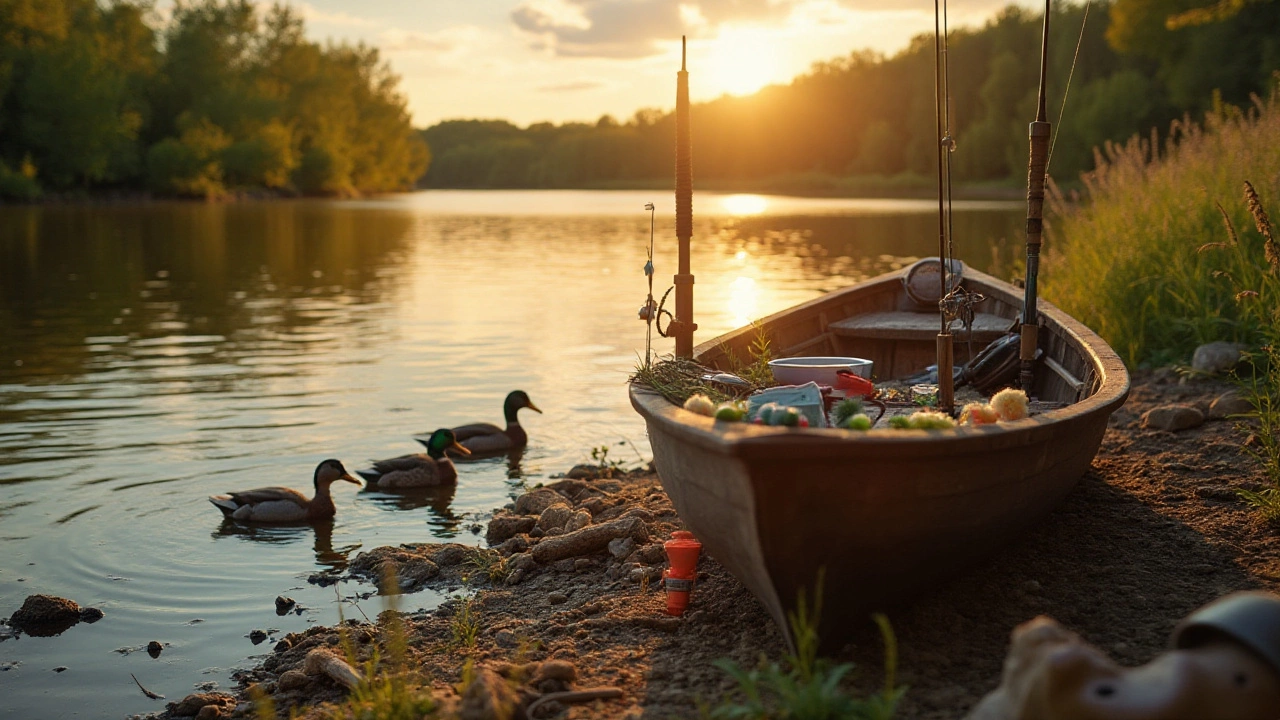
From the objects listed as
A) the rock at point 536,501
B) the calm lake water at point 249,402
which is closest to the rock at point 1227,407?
the calm lake water at point 249,402

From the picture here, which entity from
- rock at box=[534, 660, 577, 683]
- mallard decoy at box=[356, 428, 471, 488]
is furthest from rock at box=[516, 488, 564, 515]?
rock at box=[534, 660, 577, 683]

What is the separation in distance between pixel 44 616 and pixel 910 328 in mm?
6266

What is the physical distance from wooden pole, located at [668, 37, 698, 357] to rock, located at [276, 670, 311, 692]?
2.58 meters

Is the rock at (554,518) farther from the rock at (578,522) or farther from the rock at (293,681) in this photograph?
the rock at (293,681)

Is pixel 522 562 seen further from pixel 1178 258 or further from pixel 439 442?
pixel 1178 258

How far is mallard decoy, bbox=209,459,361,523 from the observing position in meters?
7.97

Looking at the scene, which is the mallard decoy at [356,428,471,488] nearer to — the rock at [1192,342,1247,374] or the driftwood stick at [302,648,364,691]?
the driftwood stick at [302,648,364,691]

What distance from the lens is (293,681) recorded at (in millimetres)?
5043

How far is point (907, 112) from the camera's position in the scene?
131 metres

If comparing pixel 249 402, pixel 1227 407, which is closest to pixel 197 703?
pixel 1227 407

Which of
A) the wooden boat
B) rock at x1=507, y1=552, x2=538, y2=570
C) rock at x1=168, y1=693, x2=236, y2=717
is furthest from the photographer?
rock at x1=507, y1=552, x2=538, y2=570

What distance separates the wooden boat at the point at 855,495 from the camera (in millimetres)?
3943

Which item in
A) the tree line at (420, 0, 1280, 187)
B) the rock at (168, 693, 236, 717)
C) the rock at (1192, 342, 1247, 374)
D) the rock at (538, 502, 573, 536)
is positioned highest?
the tree line at (420, 0, 1280, 187)

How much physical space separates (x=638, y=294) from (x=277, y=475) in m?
12.6
